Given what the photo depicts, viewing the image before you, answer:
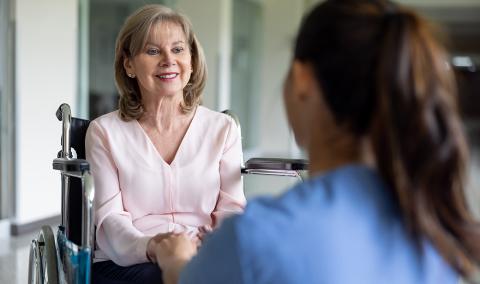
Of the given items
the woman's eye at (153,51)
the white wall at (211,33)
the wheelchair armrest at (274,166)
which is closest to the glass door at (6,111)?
the woman's eye at (153,51)

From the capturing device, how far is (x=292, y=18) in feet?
34.3

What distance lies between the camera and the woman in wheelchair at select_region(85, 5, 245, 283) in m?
1.89

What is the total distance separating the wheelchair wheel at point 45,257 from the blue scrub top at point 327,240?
3.55 feet

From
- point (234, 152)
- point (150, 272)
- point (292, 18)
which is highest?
point (292, 18)

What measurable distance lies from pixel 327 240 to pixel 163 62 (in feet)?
4.36

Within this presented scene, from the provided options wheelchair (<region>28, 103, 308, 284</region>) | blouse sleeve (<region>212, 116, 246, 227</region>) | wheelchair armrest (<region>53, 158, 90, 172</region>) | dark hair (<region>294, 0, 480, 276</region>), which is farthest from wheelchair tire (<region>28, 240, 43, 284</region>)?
dark hair (<region>294, 0, 480, 276</region>)

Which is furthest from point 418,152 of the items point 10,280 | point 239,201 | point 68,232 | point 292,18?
point 292,18

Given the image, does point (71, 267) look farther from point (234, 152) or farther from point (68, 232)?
point (234, 152)

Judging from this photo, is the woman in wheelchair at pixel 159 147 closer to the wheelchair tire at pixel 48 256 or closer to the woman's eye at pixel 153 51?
the woman's eye at pixel 153 51

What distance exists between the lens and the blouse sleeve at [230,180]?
2002 millimetres

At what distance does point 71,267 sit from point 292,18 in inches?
363

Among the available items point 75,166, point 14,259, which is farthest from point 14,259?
point 75,166

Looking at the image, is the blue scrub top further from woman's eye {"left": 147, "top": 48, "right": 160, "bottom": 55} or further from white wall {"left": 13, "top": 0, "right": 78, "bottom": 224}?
white wall {"left": 13, "top": 0, "right": 78, "bottom": 224}

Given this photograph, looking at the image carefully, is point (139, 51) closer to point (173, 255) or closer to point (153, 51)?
point (153, 51)
